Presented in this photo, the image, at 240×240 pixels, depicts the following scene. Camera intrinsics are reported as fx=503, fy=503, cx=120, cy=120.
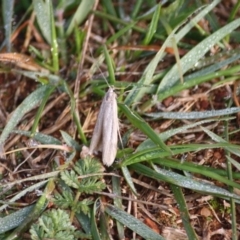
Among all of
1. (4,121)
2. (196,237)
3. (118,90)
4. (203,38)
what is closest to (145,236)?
(196,237)

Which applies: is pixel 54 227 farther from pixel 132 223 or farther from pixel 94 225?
pixel 132 223

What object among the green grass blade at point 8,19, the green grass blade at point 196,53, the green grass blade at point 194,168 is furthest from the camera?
the green grass blade at point 8,19

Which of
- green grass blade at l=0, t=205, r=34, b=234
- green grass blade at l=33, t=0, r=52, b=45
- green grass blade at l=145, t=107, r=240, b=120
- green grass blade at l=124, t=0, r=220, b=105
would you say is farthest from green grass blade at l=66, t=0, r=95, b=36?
green grass blade at l=0, t=205, r=34, b=234

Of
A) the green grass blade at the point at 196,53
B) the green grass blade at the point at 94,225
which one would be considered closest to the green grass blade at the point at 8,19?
the green grass blade at the point at 196,53

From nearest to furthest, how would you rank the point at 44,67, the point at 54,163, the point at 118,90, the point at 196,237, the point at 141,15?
1. the point at 196,237
2. the point at 54,163
3. the point at 118,90
4. the point at 44,67
5. the point at 141,15

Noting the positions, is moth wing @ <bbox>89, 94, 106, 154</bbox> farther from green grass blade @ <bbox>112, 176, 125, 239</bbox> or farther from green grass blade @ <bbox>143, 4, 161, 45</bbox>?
green grass blade @ <bbox>143, 4, 161, 45</bbox>

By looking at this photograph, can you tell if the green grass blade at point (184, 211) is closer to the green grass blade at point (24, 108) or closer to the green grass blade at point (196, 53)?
the green grass blade at point (196, 53)

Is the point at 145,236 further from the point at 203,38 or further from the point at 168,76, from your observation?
the point at 203,38

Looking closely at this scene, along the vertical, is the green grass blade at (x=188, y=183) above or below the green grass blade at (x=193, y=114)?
below
